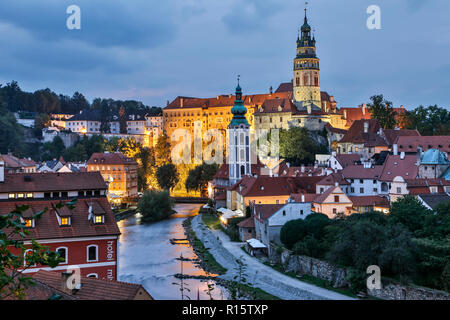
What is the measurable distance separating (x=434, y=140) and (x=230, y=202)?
18456 mm

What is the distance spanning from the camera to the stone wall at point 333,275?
18281 mm

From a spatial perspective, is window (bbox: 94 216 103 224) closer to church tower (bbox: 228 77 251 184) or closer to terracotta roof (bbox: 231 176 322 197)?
terracotta roof (bbox: 231 176 322 197)

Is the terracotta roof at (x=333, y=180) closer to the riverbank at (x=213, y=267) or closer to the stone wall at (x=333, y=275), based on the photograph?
the riverbank at (x=213, y=267)

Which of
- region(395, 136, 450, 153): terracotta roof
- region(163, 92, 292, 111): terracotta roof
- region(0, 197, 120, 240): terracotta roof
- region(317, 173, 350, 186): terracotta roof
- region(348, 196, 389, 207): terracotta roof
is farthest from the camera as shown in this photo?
region(163, 92, 292, 111): terracotta roof

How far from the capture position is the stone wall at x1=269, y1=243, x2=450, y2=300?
60.0 feet

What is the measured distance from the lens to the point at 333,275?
22359 mm

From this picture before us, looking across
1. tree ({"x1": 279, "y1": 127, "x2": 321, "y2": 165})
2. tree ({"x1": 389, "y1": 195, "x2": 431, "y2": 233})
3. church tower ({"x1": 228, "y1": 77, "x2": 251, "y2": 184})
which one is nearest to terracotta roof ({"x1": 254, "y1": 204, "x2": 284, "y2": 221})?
tree ({"x1": 389, "y1": 195, "x2": 431, "y2": 233})

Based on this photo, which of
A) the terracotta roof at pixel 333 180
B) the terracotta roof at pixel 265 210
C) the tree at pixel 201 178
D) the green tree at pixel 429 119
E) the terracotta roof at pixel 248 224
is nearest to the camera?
the terracotta roof at pixel 265 210

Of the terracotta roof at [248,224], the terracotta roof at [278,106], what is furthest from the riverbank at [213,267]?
the terracotta roof at [278,106]

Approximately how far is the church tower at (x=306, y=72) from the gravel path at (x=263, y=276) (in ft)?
137

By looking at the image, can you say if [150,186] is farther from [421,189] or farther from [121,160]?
[421,189]

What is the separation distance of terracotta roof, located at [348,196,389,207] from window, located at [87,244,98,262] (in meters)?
19.1

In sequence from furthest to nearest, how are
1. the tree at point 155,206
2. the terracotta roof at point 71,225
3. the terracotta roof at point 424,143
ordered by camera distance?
the tree at point 155,206
the terracotta roof at point 424,143
the terracotta roof at point 71,225

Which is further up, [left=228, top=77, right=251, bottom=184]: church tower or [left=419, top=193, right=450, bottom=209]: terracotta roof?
[left=228, top=77, right=251, bottom=184]: church tower
